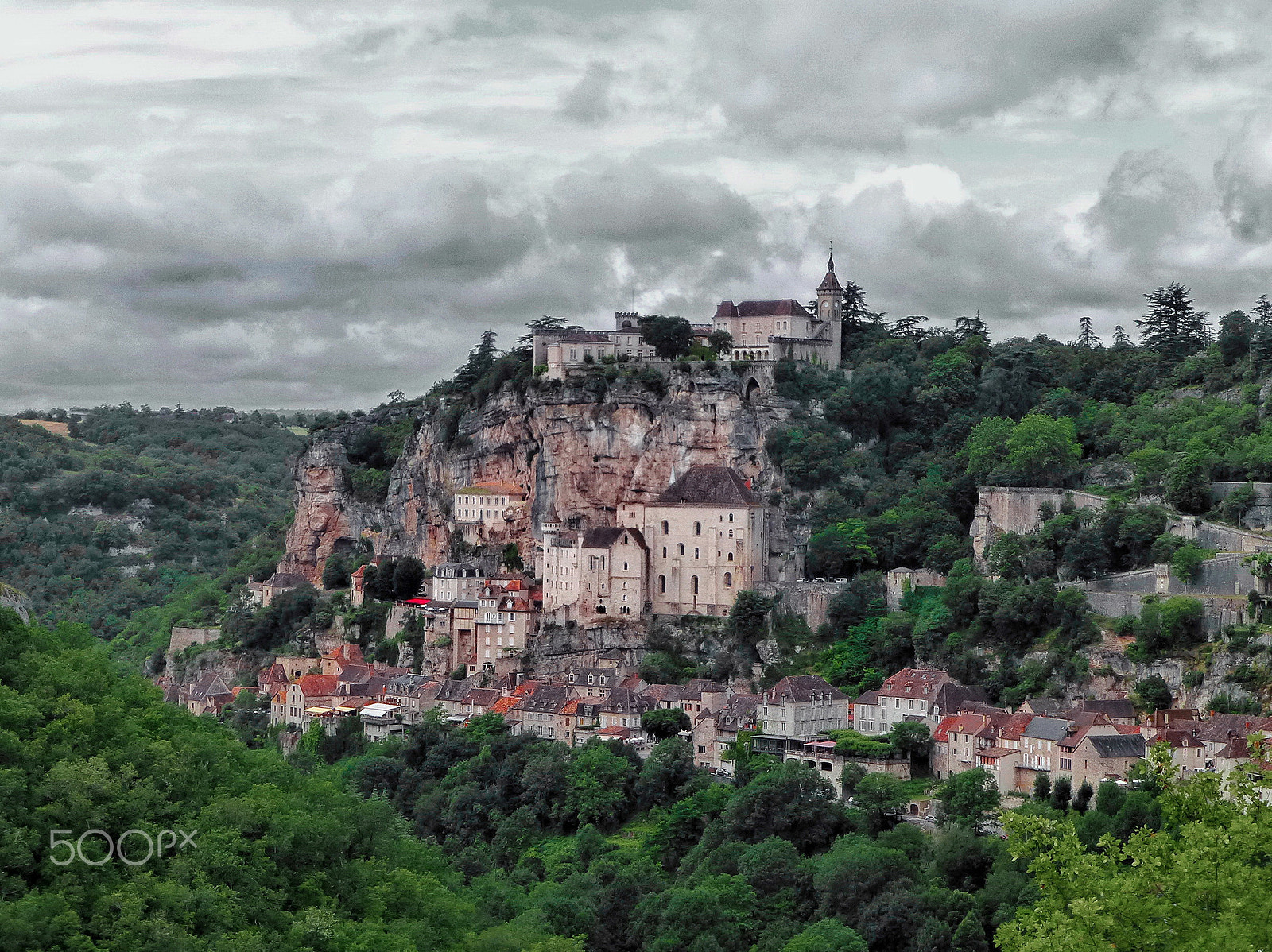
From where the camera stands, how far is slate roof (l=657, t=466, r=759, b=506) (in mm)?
71750

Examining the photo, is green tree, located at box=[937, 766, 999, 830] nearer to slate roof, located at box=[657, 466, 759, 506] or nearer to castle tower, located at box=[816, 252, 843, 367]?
slate roof, located at box=[657, 466, 759, 506]

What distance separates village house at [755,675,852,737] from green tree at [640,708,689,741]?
3508mm

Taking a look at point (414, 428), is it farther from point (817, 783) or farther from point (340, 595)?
point (817, 783)

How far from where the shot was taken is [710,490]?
7238cm

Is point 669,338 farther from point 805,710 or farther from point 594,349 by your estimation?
point 805,710

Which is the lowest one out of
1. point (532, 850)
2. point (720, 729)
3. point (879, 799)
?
point (532, 850)

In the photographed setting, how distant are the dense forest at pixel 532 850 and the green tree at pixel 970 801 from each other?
7 centimetres

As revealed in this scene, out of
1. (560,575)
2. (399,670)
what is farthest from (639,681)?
(399,670)

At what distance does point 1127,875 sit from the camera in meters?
25.5

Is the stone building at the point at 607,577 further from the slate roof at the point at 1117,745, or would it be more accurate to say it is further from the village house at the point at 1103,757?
the slate roof at the point at 1117,745

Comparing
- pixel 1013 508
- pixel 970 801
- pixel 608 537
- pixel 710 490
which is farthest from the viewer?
pixel 608 537

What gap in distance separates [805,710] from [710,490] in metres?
14.4

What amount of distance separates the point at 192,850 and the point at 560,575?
3919 cm

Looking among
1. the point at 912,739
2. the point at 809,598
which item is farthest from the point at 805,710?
the point at 809,598
